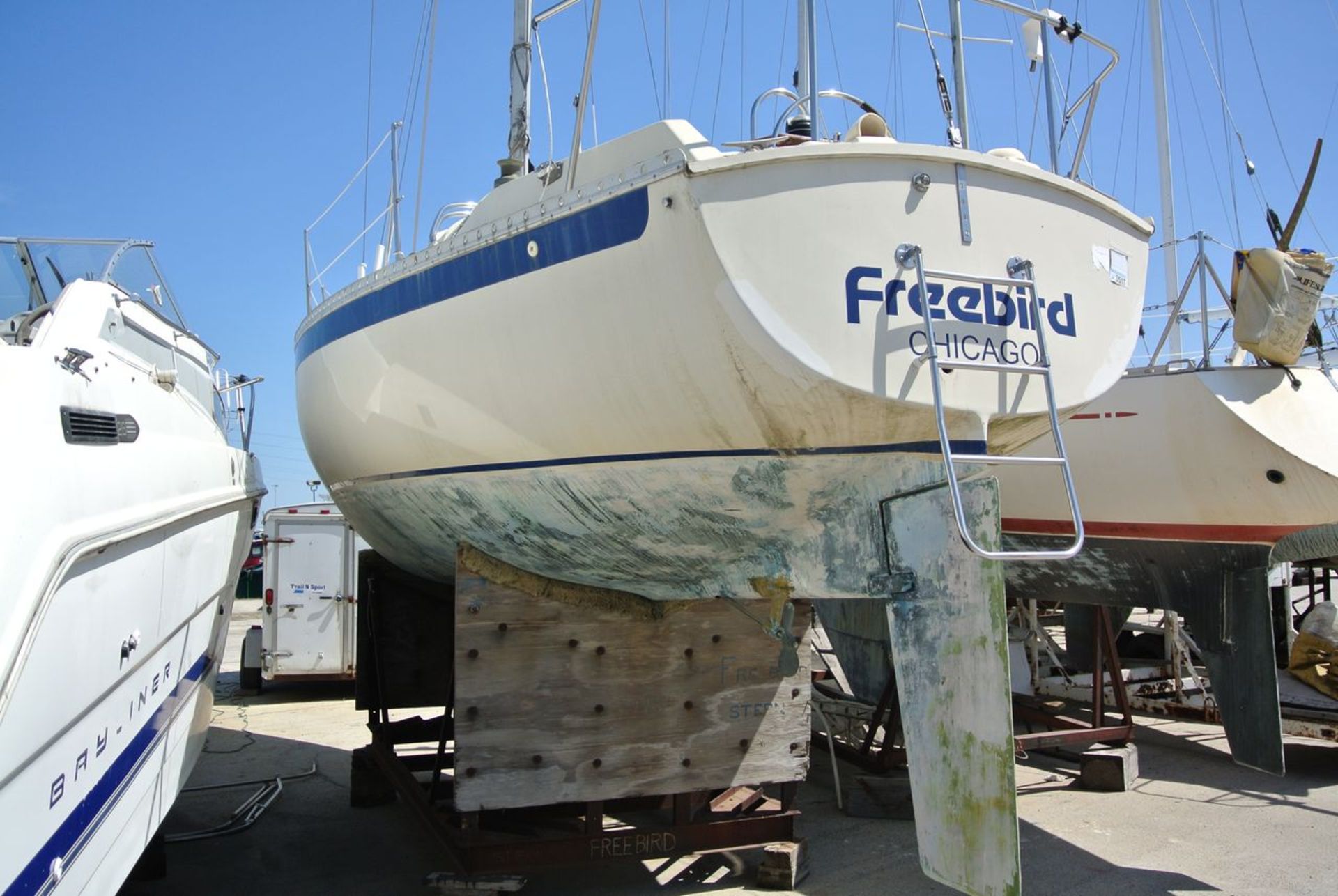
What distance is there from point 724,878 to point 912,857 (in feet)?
2.99

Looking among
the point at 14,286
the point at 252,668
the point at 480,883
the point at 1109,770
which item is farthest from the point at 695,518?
the point at 252,668

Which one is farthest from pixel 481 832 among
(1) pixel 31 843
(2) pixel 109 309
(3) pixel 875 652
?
(3) pixel 875 652

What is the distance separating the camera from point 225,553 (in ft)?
14.1

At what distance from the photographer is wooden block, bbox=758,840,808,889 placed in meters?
3.92

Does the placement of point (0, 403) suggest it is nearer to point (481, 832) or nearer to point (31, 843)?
point (31, 843)

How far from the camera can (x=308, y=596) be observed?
8.99m

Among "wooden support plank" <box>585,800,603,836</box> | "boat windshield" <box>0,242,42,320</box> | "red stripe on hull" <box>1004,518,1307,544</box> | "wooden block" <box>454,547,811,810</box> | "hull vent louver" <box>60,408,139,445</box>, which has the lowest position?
"wooden support plank" <box>585,800,603,836</box>

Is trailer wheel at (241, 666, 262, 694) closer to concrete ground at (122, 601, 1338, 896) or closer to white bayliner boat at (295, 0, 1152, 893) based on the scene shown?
concrete ground at (122, 601, 1338, 896)

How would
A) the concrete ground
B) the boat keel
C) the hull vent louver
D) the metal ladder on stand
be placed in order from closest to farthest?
the hull vent louver < the metal ladder on stand < the boat keel < the concrete ground

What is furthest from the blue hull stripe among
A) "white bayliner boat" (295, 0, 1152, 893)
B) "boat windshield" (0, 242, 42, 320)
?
"boat windshield" (0, 242, 42, 320)

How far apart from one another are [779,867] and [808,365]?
7.83 feet

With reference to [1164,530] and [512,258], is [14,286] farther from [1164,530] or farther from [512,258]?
[1164,530]

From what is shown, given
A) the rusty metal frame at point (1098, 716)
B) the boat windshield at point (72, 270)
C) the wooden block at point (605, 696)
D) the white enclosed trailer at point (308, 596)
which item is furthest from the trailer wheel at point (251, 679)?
the rusty metal frame at point (1098, 716)

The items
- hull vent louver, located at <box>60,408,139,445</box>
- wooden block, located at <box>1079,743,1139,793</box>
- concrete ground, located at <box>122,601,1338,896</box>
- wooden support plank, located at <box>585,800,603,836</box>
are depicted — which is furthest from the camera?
wooden block, located at <box>1079,743,1139,793</box>
